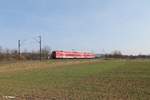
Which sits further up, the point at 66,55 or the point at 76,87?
the point at 66,55

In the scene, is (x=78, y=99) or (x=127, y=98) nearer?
(x=78, y=99)

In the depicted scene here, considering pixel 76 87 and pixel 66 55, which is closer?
pixel 76 87

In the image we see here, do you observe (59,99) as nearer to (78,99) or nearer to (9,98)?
(78,99)

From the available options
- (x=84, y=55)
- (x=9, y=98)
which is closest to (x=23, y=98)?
(x=9, y=98)

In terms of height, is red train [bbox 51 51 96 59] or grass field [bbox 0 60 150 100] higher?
red train [bbox 51 51 96 59]

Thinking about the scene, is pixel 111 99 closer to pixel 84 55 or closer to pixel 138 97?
pixel 138 97

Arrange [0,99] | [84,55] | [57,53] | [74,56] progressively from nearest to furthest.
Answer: [0,99], [57,53], [74,56], [84,55]

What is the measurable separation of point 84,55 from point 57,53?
32.5m

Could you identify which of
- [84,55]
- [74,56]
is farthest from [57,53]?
[84,55]

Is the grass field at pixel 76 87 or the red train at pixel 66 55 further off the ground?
the red train at pixel 66 55

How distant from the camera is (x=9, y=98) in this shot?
48.0ft

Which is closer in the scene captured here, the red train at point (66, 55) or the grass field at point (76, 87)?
the grass field at point (76, 87)

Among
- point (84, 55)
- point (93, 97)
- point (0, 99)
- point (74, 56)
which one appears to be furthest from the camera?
point (84, 55)

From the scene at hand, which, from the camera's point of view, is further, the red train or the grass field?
the red train
